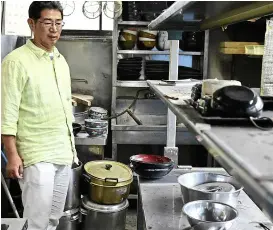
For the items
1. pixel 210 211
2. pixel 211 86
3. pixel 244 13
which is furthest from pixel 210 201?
pixel 244 13

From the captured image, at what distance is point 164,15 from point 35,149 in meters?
1.30

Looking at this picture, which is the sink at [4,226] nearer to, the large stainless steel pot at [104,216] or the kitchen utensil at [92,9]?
the large stainless steel pot at [104,216]

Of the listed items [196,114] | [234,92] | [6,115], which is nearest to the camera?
[234,92]

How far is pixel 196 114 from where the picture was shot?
1.29 meters

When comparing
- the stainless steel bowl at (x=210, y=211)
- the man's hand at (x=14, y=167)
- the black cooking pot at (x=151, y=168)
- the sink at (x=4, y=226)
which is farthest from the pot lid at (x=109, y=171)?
the sink at (x=4, y=226)

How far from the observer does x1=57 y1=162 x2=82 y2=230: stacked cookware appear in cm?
350

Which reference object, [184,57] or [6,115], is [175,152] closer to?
[6,115]

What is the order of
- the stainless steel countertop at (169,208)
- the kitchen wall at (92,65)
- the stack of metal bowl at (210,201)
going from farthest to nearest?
the kitchen wall at (92,65), the stainless steel countertop at (169,208), the stack of metal bowl at (210,201)

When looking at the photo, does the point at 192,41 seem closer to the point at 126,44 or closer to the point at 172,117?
the point at 126,44

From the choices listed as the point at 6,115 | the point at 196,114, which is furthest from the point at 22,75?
the point at 196,114

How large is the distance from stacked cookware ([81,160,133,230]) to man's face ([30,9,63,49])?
3.69 ft

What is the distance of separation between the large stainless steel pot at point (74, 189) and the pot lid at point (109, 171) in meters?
0.09

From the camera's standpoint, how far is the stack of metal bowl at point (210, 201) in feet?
5.64

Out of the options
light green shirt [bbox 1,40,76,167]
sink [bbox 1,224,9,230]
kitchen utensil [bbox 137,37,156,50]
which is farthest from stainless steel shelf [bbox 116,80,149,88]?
sink [bbox 1,224,9,230]
